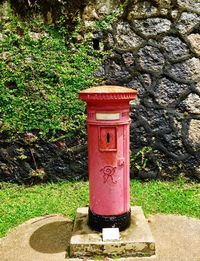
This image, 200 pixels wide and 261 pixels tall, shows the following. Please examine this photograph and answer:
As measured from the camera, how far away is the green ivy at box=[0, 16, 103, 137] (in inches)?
180

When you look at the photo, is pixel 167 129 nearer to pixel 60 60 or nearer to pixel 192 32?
pixel 192 32

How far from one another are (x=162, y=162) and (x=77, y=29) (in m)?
2.13

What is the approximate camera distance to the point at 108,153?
3143 mm

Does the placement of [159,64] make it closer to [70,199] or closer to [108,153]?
[108,153]

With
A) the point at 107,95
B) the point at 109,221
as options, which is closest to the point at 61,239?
the point at 109,221

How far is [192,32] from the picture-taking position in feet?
15.0

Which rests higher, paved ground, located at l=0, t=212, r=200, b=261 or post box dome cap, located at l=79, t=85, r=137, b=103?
post box dome cap, located at l=79, t=85, r=137, b=103

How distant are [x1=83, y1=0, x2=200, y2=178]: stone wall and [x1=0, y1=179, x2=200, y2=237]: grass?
21.4 inches

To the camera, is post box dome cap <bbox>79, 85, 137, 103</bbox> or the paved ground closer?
post box dome cap <bbox>79, 85, 137, 103</bbox>

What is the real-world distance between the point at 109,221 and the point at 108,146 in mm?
730

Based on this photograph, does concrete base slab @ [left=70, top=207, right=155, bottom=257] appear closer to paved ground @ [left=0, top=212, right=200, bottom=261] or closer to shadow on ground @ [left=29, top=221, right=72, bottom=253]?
paved ground @ [left=0, top=212, right=200, bottom=261]

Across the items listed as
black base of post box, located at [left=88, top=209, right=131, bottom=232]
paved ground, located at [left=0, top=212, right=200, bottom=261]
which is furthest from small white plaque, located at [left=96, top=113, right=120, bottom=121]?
paved ground, located at [left=0, top=212, right=200, bottom=261]

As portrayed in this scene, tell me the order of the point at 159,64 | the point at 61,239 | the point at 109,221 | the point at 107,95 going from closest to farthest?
the point at 107,95 → the point at 109,221 → the point at 61,239 → the point at 159,64

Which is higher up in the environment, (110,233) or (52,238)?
(110,233)
